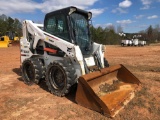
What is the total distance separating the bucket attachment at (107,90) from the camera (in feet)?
15.5

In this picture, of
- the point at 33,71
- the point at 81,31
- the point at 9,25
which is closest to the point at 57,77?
the point at 33,71

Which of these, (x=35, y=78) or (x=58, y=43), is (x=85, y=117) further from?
(x=35, y=78)

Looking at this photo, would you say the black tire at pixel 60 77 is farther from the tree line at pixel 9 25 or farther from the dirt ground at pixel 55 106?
the tree line at pixel 9 25

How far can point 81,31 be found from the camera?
6.62 metres

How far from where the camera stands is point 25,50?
25.8ft

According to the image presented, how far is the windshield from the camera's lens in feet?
20.6

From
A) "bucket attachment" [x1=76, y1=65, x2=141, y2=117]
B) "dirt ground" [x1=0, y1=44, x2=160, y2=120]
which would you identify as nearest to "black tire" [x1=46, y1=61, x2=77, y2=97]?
"dirt ground" [x1=0, y1=44, x2=160, y2=120]

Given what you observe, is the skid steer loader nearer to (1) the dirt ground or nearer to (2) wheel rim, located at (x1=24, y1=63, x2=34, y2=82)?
(2) wheel rim, located at (x1=24, y1=63, x2=34, y2=82)

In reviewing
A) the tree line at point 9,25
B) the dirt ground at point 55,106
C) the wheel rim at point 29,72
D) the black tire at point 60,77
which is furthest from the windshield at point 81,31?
the tree line at point 9,25

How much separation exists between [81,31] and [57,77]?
1700 mm

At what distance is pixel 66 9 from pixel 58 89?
239cm

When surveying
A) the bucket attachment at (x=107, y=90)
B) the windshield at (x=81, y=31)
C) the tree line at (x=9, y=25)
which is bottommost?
the bucket attachment at (x=107, y=90)

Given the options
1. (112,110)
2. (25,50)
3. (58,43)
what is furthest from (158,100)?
Result: (25,50)

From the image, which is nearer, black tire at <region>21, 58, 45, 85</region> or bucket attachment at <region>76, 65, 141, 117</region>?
bucket attachment at <region>76, 65, 141, 117</region>
